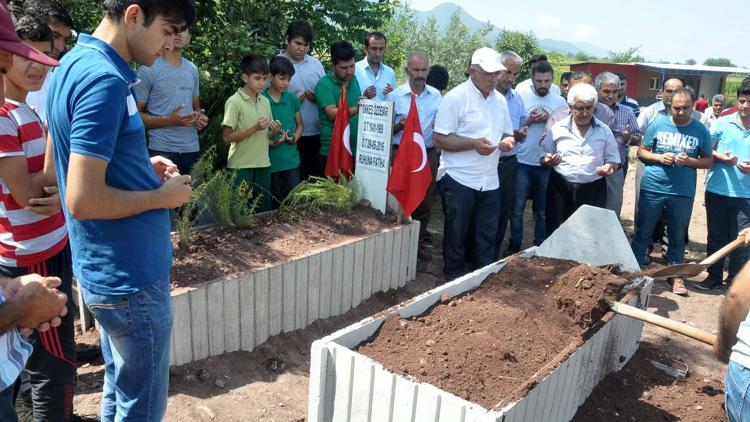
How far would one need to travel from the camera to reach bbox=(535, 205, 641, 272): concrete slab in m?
4.60

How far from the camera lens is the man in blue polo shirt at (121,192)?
6.15ft

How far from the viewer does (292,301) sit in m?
4.27

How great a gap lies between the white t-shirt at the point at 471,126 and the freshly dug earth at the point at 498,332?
47.0 inches

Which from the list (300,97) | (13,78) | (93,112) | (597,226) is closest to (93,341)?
(13,78)

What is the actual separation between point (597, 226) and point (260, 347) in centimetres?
283

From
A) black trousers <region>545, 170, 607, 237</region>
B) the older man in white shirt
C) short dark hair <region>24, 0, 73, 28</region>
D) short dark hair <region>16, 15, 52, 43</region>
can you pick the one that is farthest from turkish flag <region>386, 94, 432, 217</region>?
short dark hair <region>16, 15, 52, 43</region>

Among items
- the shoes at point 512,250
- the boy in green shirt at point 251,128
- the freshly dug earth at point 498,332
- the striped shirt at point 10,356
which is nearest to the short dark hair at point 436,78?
the shoes at point 512,250

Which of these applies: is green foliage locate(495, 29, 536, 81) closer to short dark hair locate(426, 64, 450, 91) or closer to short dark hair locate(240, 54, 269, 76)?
short dark hair locate(426, 64, 450, 91)

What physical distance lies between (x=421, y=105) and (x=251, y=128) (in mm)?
2103

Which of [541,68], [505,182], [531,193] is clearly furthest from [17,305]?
[541,68]

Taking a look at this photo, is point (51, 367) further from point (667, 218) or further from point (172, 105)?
point (667, 218)

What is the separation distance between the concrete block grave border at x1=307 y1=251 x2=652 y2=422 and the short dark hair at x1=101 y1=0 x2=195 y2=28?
1.66 m

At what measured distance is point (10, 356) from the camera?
174cm

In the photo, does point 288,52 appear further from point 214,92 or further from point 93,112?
point 93,112
